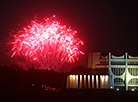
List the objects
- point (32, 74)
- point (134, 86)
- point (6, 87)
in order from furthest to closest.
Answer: point (134, 86)
point (32, 74)
point (6, 87)

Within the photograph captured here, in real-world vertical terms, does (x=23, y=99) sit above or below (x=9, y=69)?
below

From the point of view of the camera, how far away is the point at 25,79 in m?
36.6

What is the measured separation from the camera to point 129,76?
48344 millimetres

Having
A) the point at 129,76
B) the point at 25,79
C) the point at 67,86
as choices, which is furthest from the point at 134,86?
the point at 25,79

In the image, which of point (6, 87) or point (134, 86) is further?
point (134, 86)

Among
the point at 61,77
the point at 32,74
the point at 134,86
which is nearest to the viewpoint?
the point at 32,74

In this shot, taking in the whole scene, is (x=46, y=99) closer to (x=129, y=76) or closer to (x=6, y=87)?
(x=6, y=87)

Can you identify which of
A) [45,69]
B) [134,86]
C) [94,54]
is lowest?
[134,86]

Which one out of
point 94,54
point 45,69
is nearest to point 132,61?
point 94,54

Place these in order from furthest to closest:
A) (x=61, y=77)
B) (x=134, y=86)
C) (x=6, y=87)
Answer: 1. (x=134, y=86)
2. (x=61, y=77)
3. (x=6, y=87)

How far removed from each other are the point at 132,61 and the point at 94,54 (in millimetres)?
7846

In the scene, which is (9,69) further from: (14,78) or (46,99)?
(46,99)

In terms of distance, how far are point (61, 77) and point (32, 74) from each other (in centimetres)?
604

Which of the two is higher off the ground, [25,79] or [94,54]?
[94,54]
